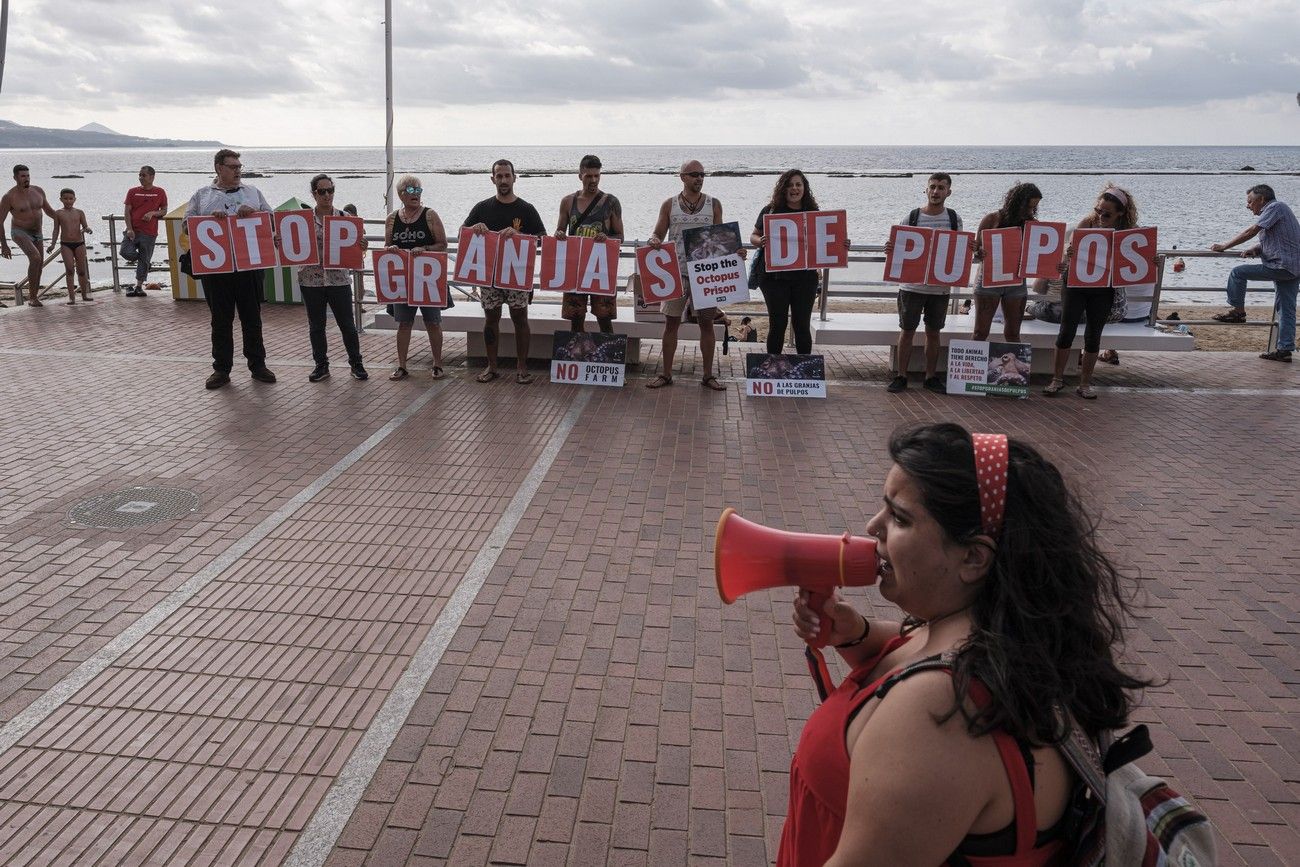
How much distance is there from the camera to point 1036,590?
1.56 metres

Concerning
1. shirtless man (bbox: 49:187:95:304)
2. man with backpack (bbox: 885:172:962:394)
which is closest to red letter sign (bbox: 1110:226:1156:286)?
man with backpack (bbox: 885:172:962:394)

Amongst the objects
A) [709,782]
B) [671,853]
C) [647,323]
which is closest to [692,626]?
[709,782]

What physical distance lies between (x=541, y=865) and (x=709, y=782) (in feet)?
2.43

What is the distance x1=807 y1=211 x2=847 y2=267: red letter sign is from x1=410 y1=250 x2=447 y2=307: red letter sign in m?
3.74

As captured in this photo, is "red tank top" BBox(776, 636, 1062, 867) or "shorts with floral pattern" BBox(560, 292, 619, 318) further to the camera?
"shorts with floral pattern" BBox(560, 292, 619, 318)

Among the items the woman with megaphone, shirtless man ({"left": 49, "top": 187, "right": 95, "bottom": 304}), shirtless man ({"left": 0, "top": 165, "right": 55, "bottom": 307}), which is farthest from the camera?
shirtless man ({"left": 0, "top": 165, "right": 55, "bottom": 307})

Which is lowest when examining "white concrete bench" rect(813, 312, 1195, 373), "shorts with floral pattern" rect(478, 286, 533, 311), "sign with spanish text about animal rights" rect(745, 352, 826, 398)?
"sign with spanish text about animal rights" rect(745, 352, 826, 398)

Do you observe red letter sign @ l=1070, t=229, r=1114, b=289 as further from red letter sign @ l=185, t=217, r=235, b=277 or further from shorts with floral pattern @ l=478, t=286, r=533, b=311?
red letter sign @ l=185, t=217, r=235, b=277

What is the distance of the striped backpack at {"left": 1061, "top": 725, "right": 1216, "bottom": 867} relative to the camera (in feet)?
4.83

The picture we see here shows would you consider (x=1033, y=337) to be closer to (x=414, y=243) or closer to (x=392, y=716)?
(x=414, y=243)

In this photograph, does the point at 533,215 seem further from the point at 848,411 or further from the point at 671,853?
the point at 671,853

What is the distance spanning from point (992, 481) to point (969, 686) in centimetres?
34

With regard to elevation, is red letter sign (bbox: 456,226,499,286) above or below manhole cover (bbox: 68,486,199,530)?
above

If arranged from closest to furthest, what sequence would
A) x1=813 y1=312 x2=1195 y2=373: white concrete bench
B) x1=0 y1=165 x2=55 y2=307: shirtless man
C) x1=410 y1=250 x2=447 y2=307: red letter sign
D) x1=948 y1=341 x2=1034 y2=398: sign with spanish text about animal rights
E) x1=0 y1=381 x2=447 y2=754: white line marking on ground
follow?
x1=0 y1=381 x2=447 y2=754: white line marking on ground, x1=948 y1=341 x2=1034 y2=398: sign with spanish text about animal rights, x1=410 y1=250 x2=447 y2=307: red letter sign, x1=813 y1=312 x2=1195 y2=373: white concrete bench, x1=0 y1=165 x2=55 y2=307: shirtless man
